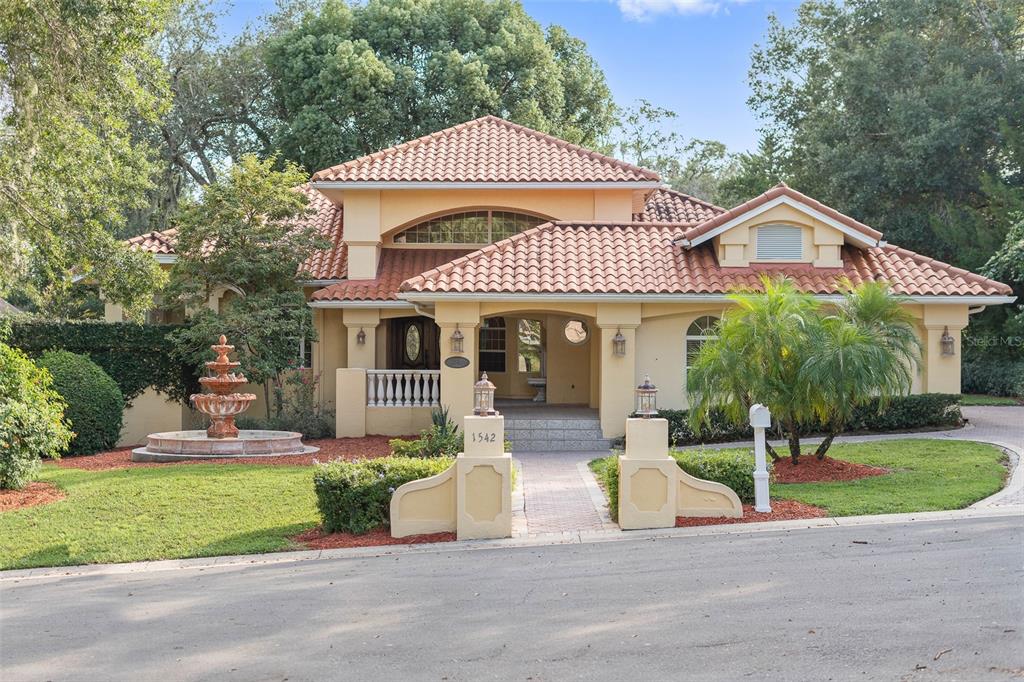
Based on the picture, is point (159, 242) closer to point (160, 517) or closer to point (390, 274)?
point (390, 274)

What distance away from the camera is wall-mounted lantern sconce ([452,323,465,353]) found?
64.3ft

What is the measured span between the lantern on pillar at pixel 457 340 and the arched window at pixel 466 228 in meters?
5.33

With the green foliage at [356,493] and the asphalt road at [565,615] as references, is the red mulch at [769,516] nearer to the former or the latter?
the asphalt road at [565,615]

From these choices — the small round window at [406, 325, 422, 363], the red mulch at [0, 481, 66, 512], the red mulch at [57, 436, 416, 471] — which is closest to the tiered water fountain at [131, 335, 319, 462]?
the red mulch at [57, 436, 416, 471]

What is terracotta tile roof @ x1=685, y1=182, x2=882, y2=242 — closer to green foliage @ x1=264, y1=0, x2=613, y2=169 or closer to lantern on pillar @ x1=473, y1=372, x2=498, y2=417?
lantern on pillar @ x1=473, y1=372, x2=498, y2=417

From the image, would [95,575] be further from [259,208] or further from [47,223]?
[259,208]

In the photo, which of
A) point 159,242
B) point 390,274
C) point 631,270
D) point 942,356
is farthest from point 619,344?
point 159,242

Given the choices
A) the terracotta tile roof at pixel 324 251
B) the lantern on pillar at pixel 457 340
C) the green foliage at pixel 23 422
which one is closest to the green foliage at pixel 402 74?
the terracotta tile roof at pixel 324 251

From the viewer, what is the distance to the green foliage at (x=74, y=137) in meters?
15.3

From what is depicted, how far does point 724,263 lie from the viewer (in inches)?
802

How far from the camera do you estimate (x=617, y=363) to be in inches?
774

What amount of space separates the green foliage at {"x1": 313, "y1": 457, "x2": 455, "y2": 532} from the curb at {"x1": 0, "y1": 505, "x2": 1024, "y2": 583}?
27.8 inches

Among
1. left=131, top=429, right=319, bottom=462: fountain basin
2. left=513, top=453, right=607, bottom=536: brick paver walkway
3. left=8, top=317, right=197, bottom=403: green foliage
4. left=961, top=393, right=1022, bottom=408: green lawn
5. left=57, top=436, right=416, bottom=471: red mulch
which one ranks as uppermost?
left=8, top=317, right=197, bottom=403: green foliage

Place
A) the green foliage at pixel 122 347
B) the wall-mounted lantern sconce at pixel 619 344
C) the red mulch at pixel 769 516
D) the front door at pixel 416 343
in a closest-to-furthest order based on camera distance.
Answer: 1. the red mulch at pixel 769 516
2. the wall-mounted lantern sconce at pixel 619 344
3. the green foliage at pixel 122 347
4. the front door at pixel 416 343
